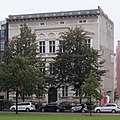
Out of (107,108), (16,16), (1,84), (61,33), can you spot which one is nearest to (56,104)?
(107,108)

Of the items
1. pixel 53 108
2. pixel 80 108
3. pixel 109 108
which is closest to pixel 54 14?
pixel 53 108

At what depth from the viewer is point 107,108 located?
A: 6462 centimetres

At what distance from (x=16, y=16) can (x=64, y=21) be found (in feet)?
38.4

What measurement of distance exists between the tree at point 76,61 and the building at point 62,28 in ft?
29.9

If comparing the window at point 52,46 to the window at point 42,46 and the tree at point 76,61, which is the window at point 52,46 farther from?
the tree at point 76,61

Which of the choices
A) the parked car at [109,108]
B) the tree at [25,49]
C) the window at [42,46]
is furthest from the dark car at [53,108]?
the window at [42,46]

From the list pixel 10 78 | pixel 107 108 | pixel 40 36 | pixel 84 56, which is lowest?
pixel 107 108

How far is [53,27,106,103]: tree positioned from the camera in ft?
236

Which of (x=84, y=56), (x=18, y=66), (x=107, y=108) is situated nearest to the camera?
(x=18, y=66)

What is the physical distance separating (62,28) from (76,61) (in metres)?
15.6

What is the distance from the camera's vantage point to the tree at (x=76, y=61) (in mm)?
71831

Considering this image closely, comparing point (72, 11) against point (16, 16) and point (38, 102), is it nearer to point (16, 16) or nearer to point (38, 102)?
point (16, 16)

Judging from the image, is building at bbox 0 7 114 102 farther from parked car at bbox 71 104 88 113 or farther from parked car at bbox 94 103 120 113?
parked car at bbox 94 103 120 113

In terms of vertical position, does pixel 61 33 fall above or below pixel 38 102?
above
